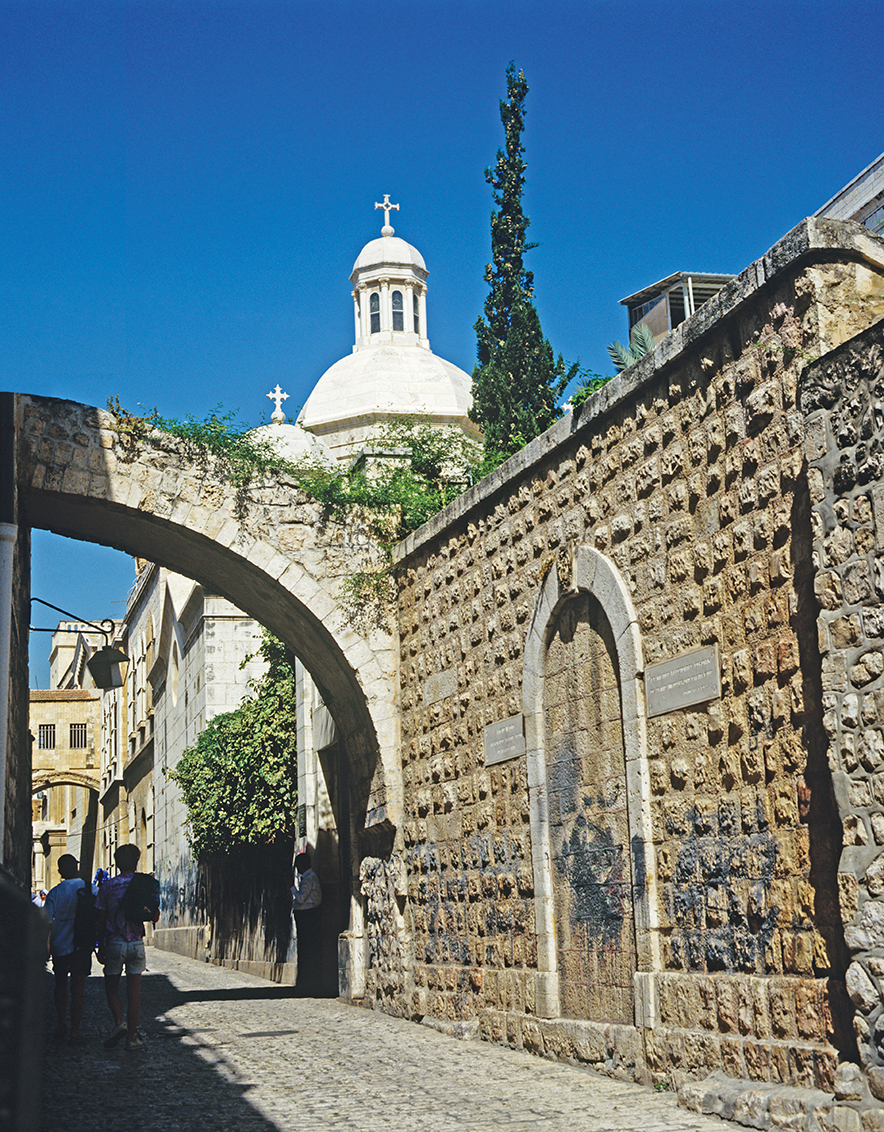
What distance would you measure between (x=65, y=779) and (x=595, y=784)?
39.0m

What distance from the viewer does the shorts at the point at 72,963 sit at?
965 centimetres

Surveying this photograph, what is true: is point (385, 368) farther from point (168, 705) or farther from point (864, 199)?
point (864, 199)

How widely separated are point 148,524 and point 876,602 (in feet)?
24.0

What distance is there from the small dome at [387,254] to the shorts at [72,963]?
30098 millimetres

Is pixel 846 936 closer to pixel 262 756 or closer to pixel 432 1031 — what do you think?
pixel 432 1031

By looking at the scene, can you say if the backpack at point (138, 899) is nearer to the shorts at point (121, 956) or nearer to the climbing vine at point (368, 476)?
the shorts at point (121, 956)

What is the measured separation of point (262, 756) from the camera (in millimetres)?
16547

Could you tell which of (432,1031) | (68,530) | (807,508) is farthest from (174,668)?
(807,508)

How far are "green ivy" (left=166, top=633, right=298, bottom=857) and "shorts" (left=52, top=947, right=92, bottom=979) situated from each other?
5880 millimetres

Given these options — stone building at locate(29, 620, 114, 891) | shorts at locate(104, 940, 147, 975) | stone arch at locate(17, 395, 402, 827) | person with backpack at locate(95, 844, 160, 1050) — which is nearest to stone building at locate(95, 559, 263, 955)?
stone building at locate(29, 620, 114, 891)

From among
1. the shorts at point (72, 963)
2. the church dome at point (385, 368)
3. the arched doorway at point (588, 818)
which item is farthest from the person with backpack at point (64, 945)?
the church dome at point (385, 368)

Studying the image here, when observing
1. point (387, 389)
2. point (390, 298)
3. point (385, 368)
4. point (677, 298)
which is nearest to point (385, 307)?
point (390, 298)

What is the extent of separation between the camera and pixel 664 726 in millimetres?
6930

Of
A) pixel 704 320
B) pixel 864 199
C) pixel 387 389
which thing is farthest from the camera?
pixel 387 389
